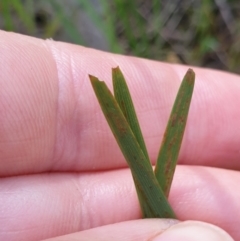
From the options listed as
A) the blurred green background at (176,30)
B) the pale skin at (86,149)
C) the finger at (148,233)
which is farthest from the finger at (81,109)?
the blurred green background at (176,30)

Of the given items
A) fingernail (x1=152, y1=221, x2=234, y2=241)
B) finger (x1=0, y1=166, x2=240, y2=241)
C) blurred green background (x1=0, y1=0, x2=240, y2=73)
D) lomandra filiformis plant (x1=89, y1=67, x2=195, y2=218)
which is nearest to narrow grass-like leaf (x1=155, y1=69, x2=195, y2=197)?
lomandra filiformis plant (x1=89, y1=67, x2=195, y2=218)

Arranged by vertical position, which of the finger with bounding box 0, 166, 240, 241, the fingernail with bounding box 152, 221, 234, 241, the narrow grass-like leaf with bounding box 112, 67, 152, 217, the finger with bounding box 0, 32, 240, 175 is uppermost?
the narrow grass-like leaf with bounding box 112, 67, 152, 217

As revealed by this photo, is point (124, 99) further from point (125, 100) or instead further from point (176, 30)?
point (176, 30)

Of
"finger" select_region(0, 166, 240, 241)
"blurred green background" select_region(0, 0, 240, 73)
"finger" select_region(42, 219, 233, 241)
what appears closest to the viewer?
"finger" select_region(42, 219, 233, 241)

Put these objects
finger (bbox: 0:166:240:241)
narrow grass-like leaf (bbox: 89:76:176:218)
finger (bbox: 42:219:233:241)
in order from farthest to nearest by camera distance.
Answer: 1. finger (bbox: 0:166:240:241)
2. finger (bbox: 42:219:233:241)
3. narrow grass-like leaf (bbox: 89:76:176:218)

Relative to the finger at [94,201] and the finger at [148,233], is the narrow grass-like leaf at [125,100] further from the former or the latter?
the finger at [94,201]

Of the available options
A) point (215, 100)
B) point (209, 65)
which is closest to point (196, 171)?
point (215, 100)

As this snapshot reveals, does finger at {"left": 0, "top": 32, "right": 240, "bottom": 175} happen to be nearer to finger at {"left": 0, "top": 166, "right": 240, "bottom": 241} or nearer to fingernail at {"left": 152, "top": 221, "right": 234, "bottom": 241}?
finger at {"left": 0, "top": 166, "right": 240, "bottom": 241}

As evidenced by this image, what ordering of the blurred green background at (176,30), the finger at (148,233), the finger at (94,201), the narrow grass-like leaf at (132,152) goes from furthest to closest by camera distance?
1. the blurred green background at (176,30)
2. the finger at (94,201)
3. the finger at (148,233)
4. the narrow grass-like leaf at (132,152)
